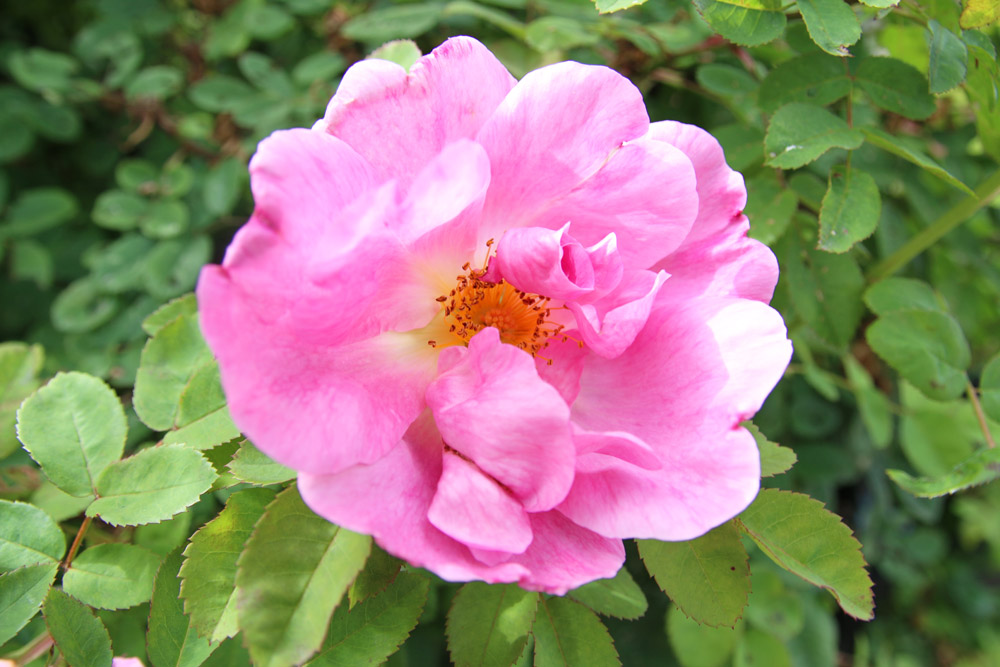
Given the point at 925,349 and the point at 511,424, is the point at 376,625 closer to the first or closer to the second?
the point at 511,424

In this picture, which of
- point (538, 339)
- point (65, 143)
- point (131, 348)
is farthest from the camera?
point (65, 143)

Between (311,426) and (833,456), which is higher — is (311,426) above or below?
above

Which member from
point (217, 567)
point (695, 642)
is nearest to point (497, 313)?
point (217, 567)

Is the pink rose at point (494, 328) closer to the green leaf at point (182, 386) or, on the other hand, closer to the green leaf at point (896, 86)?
the green leaf at point (182, 386)

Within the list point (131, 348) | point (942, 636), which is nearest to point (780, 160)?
point (131, 348)

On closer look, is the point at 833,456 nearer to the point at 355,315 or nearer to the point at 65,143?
the point at 355,315

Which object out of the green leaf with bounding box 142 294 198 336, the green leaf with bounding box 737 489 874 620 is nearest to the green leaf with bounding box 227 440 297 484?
the green leaf with bounding box 142 294 198 336
